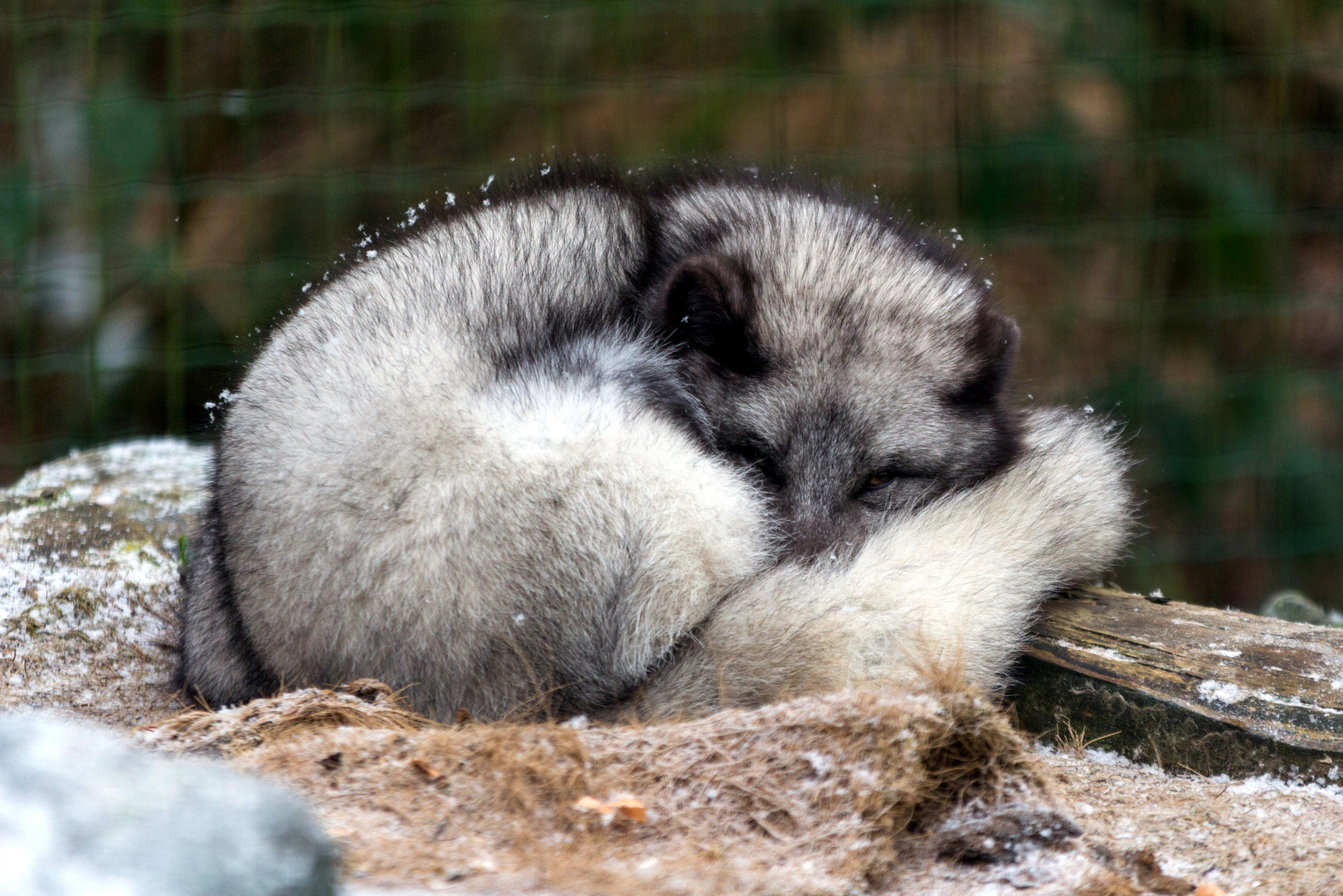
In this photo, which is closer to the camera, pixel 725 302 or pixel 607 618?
pixel 607 618

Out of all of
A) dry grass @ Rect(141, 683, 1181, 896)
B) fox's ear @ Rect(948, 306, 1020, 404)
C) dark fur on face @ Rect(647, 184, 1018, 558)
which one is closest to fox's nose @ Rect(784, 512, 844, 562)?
dark fur on face @ Rect(647, 184, 1018, 558)

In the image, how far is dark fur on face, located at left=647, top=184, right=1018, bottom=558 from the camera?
3.02 metres

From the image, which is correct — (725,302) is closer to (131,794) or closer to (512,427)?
(512,427)

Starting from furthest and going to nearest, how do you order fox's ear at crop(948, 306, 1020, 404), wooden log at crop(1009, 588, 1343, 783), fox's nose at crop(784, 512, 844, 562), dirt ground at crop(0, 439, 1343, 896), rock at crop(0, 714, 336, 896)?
fox's ear at crop(948, 306, 1020, 404), fox's nose at crop(784, 512, 844, 562), wooden log at crop(1009, 588, 1343, 783), dirt ground at crop(0, 439, 1343, 896), rock at crop(0, 714, 336, 896)

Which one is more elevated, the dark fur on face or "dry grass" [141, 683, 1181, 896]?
the dark fur on face

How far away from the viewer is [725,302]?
3.02m

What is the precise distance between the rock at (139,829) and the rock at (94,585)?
1.82 metres

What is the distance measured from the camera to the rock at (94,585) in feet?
11.1

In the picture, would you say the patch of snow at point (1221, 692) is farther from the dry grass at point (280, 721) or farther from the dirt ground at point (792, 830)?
the dry grass at point (280, 721)

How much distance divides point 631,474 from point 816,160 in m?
3.60

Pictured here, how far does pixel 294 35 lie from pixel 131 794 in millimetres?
5800

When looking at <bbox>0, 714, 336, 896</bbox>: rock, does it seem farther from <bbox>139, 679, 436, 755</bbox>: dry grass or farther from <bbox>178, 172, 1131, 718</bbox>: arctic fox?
<bbox>178, 172, 1131, 718</bbox>: arctic fox

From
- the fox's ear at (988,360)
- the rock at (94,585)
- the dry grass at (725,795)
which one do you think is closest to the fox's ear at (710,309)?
the fox's ear at (988,360)

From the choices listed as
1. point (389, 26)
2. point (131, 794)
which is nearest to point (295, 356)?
point (131, 794)
